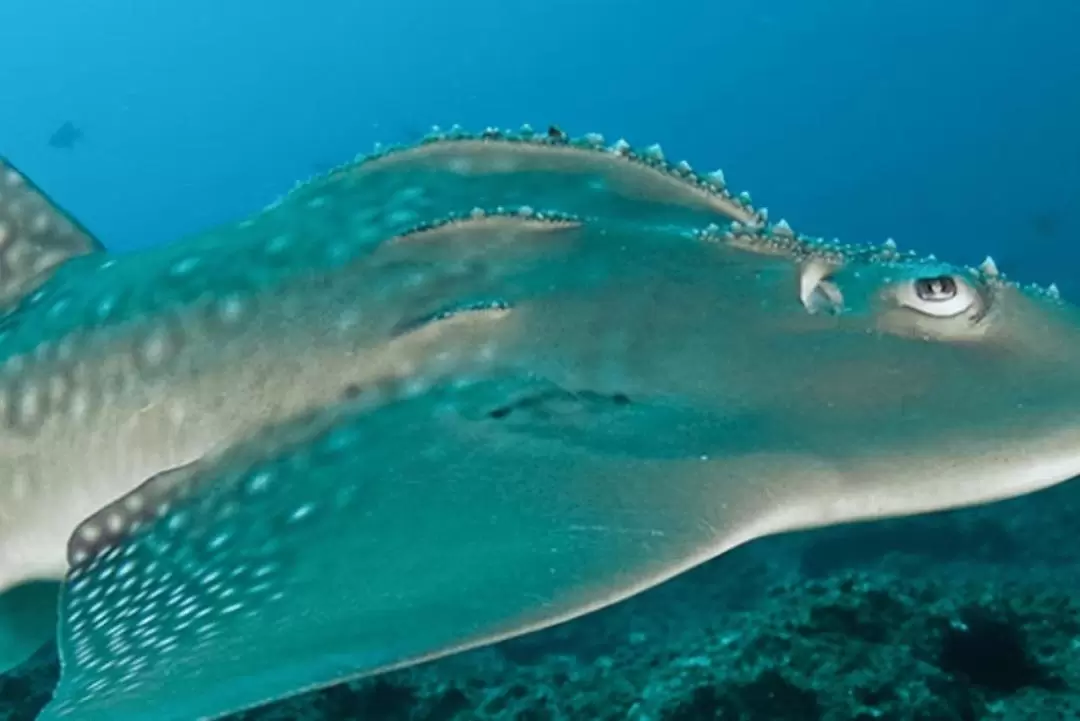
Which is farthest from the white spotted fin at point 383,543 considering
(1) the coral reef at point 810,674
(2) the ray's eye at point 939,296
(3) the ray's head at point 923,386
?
(1) the coral reef at point 810,674

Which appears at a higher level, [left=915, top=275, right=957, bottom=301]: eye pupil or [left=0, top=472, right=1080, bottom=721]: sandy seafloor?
[left=915, top=275, right=957, bottom=301]: eye pupil

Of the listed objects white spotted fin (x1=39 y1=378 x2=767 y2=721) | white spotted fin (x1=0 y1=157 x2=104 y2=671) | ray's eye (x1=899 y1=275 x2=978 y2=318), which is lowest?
white spotted fin (x1=39 y1=378 x2=767 y2=721)

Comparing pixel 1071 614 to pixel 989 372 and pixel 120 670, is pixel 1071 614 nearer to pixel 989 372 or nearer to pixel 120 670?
pixel 989 372

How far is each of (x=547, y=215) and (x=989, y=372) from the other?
1.49 m

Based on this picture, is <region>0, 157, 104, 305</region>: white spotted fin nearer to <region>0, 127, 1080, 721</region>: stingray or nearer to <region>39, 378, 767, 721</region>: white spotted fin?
<region>0, 127, 1080, 721</region>: stingray

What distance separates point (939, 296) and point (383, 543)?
1674mm

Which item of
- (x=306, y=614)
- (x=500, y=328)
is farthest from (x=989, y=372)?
(x=306, y=614)

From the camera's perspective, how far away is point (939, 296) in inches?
116

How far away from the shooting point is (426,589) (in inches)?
90.6

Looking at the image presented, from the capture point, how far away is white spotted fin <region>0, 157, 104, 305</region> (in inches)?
184

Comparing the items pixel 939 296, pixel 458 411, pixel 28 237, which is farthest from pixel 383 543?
pixel 28 237

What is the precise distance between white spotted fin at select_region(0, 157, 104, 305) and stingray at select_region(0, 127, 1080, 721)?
387 millimetres

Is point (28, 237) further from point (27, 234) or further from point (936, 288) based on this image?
point (936, 288)

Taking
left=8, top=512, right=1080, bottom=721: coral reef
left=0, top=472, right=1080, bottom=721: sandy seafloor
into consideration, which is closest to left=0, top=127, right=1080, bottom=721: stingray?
left=0, top=472, right=1080, bottom=721: sandy seafloor
